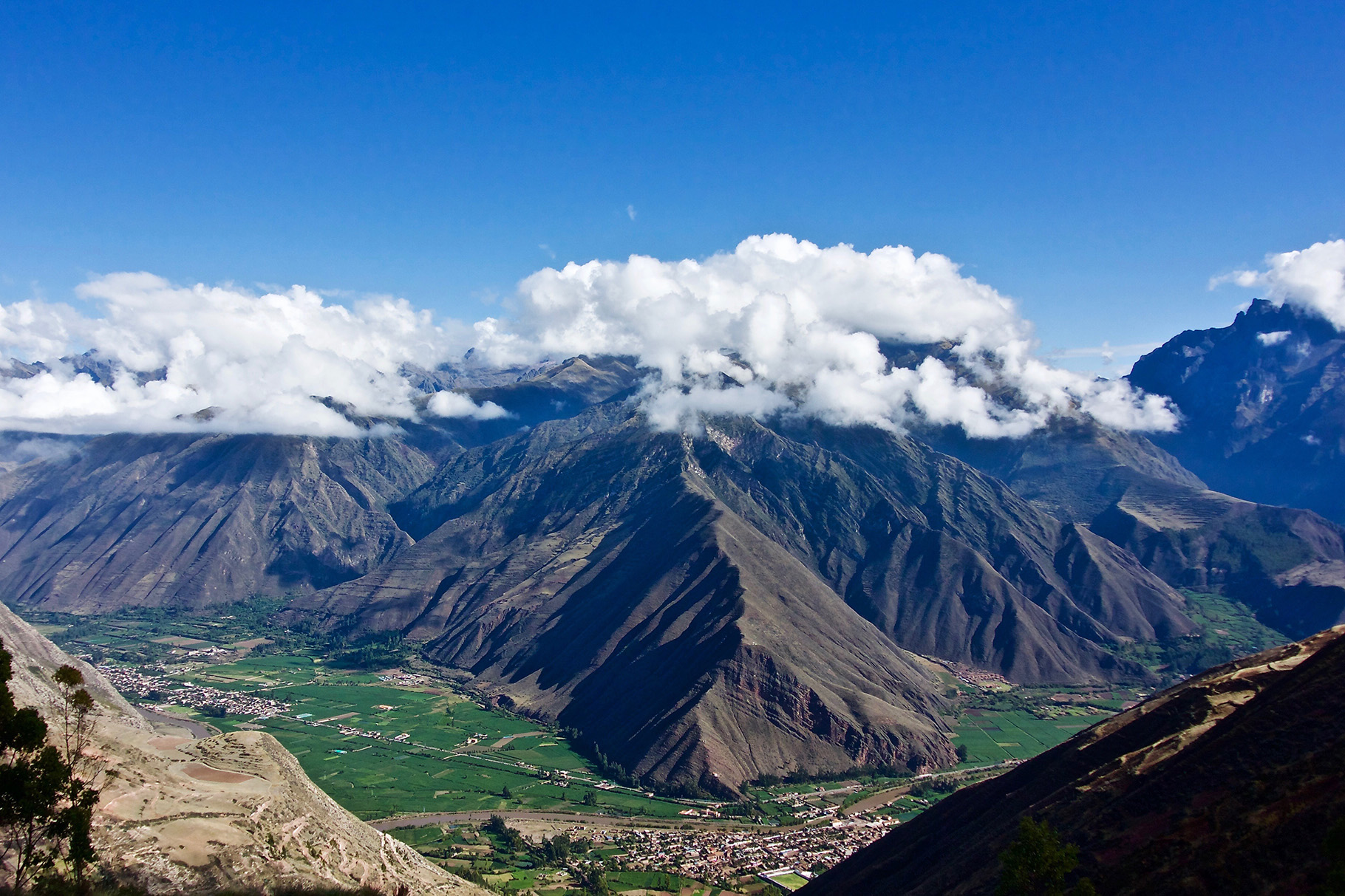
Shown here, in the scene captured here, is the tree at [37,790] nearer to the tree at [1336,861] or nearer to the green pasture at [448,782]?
the tree at [1336,861]

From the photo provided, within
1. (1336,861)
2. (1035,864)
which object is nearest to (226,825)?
(1035,864)

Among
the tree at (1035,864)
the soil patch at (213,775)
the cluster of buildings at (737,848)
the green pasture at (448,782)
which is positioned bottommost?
the cluster of buildings at (737,848)

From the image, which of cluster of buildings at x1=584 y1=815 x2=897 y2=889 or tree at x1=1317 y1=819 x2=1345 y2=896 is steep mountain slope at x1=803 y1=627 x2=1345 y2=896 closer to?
tree at x1=1317 y1=819 x2=1345 y2=896

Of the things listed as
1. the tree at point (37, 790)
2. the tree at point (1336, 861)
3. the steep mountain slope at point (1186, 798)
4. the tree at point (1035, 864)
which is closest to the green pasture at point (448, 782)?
the steep mountain slope at point (1186, 798)

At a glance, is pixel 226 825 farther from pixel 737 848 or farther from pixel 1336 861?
pixel 737 848

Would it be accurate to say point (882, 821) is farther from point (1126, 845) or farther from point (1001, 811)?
point (1126, 845)

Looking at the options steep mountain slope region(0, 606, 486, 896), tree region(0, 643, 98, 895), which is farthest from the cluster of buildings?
tree region(0, 643, 98, 895)
